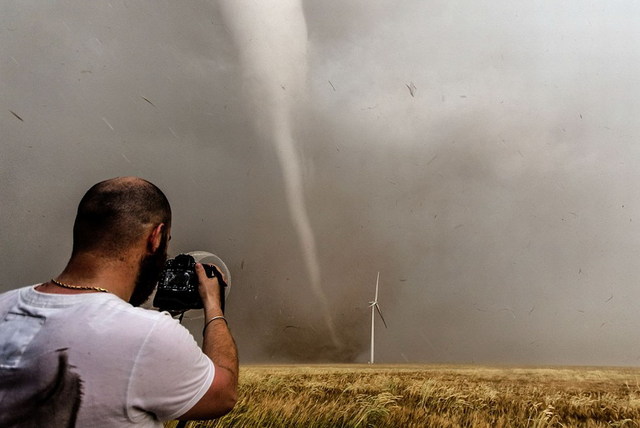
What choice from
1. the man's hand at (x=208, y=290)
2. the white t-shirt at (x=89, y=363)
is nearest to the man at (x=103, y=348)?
the white t-shirt at (x=89, y=363)

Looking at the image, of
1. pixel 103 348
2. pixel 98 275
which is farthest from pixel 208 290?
pixel 103 348

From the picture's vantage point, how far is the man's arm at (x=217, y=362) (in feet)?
9.73

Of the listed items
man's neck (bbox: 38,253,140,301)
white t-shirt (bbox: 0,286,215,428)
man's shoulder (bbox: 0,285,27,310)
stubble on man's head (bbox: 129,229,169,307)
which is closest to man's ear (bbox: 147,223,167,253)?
stubble on man's head (bbox: 129,229,169,307)

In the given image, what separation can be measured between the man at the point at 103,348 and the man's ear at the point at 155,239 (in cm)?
5

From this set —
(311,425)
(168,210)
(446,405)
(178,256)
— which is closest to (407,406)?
(446,405)

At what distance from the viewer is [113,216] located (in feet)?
10.1

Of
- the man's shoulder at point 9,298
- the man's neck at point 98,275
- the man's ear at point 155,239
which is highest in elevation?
the man's ear at point 155,239

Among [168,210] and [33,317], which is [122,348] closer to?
[33,317]

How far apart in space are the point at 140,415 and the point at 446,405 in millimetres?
7177

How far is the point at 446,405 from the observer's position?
344 inches

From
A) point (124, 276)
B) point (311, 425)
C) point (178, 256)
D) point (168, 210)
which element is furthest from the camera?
point (311, 425)

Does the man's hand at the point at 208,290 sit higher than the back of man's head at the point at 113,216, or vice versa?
the back of man's head at the point at 113,216

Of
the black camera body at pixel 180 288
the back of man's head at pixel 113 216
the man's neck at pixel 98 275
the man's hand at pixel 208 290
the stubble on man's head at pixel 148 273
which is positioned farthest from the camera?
the black camera body at pixel 180 288

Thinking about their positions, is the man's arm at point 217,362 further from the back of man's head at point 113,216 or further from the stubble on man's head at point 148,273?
the back of man's head at point 113,216
